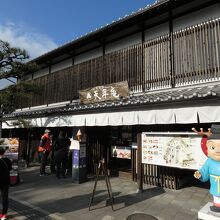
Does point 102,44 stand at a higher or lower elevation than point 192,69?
higher

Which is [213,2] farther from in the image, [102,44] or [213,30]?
[102,44]

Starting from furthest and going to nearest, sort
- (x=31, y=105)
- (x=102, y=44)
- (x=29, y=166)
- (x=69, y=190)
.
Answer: (x=31, y=105), (x=29, y=166), (x=102, y=44), (x=69, y=190)

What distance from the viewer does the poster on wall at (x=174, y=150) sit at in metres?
6.85

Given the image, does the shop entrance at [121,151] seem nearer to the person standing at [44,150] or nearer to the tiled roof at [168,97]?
the tiled roof at [168,97]

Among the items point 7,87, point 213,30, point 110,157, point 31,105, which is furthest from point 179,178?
point 31,105

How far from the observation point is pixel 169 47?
29.5 ft

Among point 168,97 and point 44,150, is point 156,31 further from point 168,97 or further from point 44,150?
point 44,150

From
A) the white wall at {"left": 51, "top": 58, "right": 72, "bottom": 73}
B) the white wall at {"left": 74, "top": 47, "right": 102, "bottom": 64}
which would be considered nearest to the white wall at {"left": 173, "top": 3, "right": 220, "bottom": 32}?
the white wall at {"left": 74, "top": 47, "right": 102, "bottom": 64}

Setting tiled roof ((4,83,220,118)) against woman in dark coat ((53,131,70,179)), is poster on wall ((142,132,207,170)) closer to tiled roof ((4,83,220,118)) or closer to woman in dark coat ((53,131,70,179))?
tiled roof ((4,83,220,118))

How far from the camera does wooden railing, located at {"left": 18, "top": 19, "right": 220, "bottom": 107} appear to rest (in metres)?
7.92

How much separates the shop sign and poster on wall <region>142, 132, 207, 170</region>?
7.91ft

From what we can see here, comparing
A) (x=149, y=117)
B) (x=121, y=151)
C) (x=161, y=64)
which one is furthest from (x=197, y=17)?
(x=121, y=151)

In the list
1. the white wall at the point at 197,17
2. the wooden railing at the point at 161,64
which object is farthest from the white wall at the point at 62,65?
the white wall at the point at 197,17

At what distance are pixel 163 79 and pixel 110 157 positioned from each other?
15.1 ft
